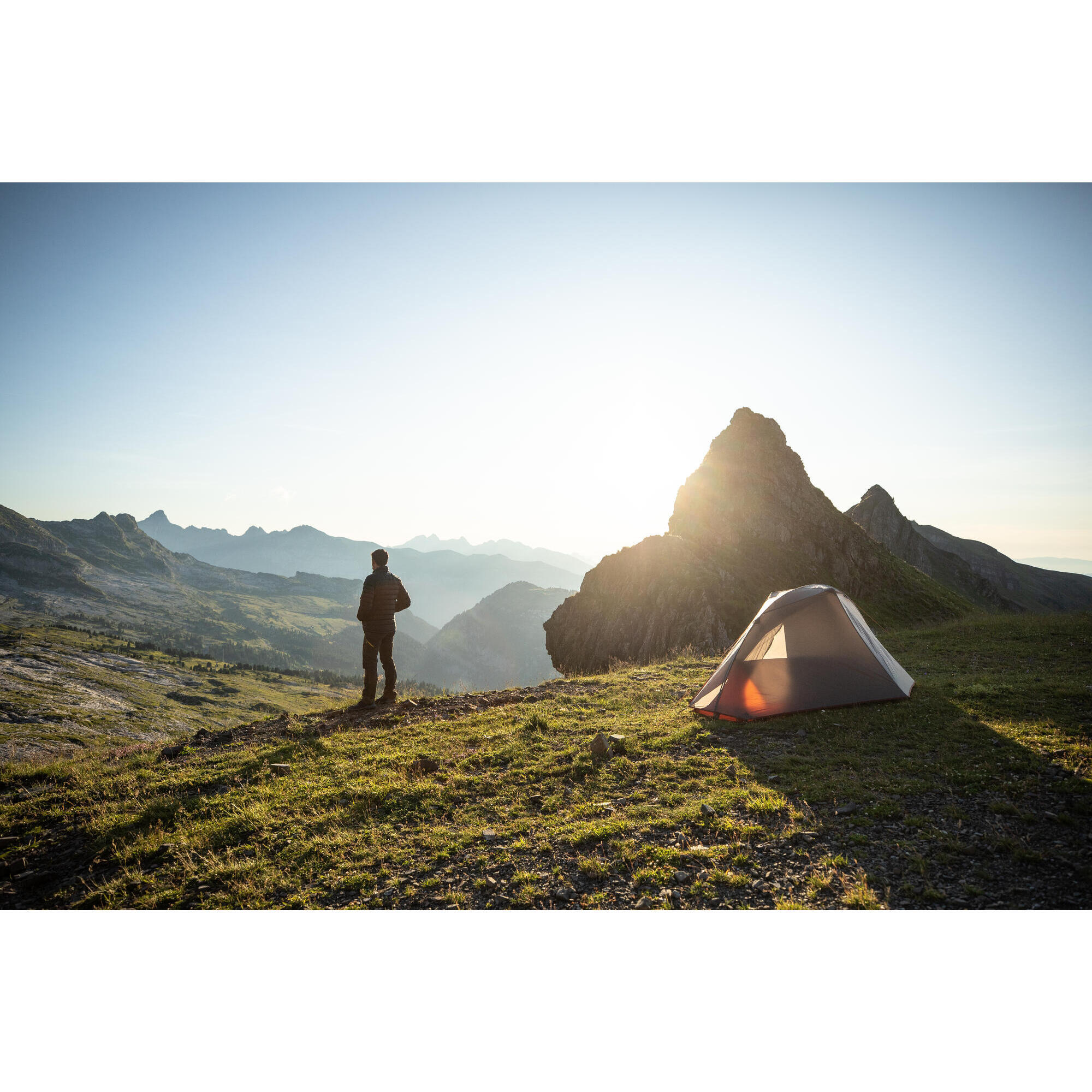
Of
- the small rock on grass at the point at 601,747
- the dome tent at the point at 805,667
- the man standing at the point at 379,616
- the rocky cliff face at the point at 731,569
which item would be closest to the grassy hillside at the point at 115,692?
the rocky cliff face at the point at 731,569

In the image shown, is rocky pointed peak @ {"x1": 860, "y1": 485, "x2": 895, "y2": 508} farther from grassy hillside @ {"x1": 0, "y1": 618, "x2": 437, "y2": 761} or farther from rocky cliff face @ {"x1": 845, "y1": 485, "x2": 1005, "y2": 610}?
grassy hillside @ {"x1": 0, "y1": 618, "x2": 437, "y2": 761}

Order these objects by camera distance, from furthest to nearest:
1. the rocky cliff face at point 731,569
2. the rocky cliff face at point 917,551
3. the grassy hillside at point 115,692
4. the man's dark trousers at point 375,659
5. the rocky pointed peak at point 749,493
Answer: the grassy hillside at point 115,692 < the rocky cliff face at point 917,551 < the rocky pointed peak at point 749,493 < the rocky cliff face at point 731,569 < the man's dark trousers at point 375,659

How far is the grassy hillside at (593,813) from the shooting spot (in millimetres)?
5941

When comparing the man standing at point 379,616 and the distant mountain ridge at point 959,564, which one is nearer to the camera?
the man standing at point 379,616

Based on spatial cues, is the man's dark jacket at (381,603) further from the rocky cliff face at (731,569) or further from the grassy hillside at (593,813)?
the rocky cliff face at (731,569)

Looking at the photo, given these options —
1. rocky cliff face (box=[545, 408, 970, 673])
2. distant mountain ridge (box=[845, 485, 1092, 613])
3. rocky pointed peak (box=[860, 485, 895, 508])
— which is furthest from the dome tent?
rocky pointed peak (box=[860, 485, 895, 508])

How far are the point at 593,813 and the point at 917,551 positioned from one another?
91.3m

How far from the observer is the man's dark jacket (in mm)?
14164

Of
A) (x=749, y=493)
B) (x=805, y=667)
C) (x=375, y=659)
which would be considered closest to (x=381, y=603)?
(x=375, y=659)

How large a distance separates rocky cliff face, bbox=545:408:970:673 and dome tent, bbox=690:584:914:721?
868 inches

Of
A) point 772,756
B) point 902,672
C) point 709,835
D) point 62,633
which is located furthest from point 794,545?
point 62,633

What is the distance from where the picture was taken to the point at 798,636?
11523 millimetres

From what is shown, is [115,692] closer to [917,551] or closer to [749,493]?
[749,493]

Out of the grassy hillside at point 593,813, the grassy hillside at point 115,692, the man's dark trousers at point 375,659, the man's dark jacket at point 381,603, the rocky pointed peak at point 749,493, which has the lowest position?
the grassy hillside at point 115,692
